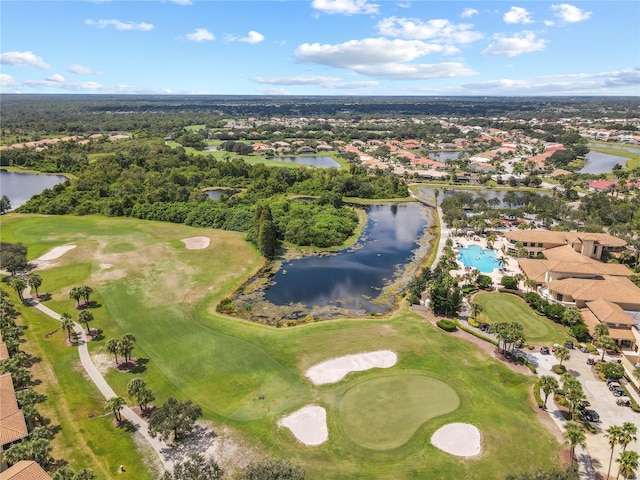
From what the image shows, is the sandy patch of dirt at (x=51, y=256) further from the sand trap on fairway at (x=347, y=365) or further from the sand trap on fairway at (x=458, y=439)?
the sand trap on fairway at (x=458, y=439)

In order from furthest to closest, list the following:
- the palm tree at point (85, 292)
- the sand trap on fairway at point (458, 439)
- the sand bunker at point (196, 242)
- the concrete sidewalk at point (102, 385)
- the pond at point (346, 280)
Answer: the sand bunker at point (196, 242), the pond at point (346, 280), the palm tree at point (85, 292), the concrete sidewalk at point (102, 385), the sand trap on fairway at point (458, 439)

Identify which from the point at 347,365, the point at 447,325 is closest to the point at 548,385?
the point at 447,325

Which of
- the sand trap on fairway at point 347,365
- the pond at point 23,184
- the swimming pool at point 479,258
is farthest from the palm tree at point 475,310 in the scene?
the pond at point 23,184

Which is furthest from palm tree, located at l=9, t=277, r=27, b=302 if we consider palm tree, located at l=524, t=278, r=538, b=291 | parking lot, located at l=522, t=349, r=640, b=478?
palm tree, located at l=524, t=278, r=538, b=291

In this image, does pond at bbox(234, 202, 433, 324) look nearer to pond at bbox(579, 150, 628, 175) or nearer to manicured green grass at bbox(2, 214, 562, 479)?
manicured green grass at bbox(2, 214, 562, 479)

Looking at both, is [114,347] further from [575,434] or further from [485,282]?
[485,282]

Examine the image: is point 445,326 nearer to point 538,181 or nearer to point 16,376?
point 16,376
